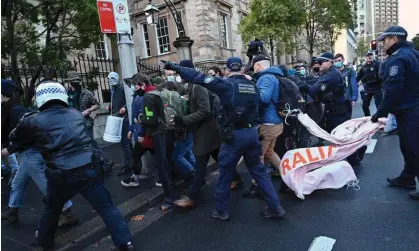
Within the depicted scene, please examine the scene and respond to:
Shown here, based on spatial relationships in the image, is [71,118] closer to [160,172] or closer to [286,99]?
[160,172]

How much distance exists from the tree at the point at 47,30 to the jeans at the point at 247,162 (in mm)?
5541

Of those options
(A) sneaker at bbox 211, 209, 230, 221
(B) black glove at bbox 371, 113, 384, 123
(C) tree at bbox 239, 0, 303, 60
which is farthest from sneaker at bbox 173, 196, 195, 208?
(C) tree at bbox 239, 0, 303, 60

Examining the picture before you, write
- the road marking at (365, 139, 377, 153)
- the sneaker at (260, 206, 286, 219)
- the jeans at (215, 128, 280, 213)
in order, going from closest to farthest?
1. the jeans at (215, 128, 280, 213)
2. the sneaker at (260, 206, 286, 219)
3. the road marking at (365, 139, 377, 153)

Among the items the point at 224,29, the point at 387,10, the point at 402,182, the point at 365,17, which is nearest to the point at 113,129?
the point at 402,182

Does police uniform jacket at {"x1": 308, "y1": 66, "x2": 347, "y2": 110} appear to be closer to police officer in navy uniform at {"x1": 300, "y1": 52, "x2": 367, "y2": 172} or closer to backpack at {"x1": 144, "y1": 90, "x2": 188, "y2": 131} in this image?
police officer in navy uniform at {"x1": 300, "y1": 52, "x2": 367, "y2": 172}

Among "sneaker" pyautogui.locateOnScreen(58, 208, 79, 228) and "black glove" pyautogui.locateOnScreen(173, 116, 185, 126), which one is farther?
"black glove" pyautogui.locateOnScreen(173, 116, 185, 126)

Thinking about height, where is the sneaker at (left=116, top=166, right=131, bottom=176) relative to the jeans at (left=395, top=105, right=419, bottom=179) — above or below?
below

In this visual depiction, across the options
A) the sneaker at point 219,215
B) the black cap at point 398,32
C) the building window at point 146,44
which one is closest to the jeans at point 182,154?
the sneaker at point 219,215

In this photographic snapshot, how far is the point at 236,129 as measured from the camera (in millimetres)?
3662

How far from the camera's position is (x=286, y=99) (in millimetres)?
4473

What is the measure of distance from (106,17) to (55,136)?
291cm

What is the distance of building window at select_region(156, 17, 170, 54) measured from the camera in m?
21.2

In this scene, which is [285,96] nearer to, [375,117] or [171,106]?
[375,117]

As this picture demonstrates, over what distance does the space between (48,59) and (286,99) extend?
6.56 m
